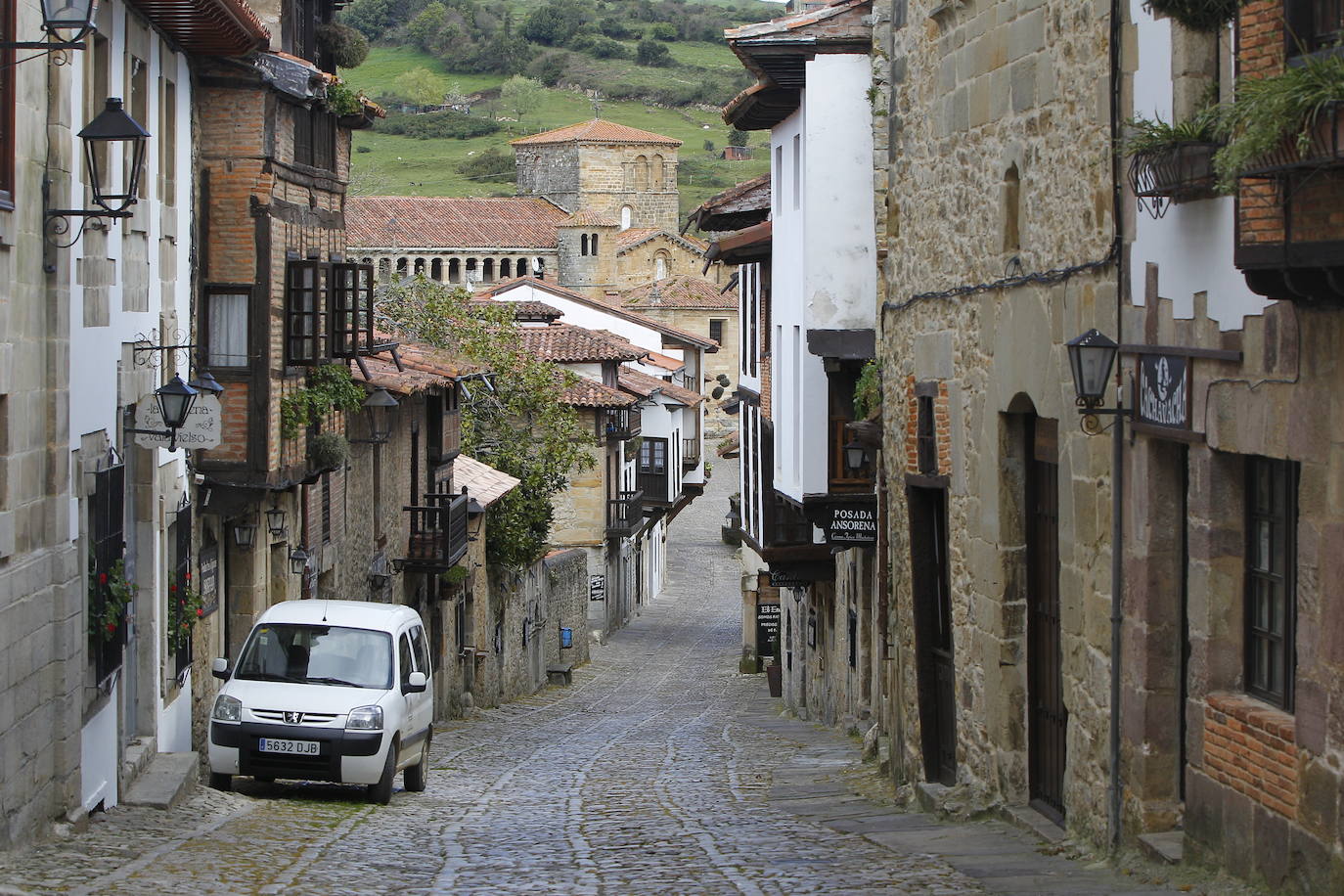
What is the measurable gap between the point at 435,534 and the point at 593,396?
2088cm

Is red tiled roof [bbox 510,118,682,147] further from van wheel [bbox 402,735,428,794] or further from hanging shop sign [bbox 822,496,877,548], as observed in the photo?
van wheel [bbox 402,735,428,794]

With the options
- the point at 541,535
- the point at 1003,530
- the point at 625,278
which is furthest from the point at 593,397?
the point at 625,278

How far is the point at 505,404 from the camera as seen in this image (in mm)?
36844

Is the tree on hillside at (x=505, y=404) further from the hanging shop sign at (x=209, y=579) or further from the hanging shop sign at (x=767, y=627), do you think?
the hanging shop sign at (x=209, y=579)

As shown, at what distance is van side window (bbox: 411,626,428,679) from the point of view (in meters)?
16.5

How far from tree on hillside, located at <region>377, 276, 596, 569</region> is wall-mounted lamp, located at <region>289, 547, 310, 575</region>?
43.8 feet

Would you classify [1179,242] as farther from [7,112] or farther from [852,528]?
[852,528]

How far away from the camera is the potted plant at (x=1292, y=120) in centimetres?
629

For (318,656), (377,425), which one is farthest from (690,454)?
(318,656)

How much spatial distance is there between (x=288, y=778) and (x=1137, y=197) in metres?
9.06

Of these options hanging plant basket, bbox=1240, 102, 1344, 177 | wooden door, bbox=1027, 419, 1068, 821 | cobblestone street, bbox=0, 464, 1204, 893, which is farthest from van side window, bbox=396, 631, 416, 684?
hanging plant basket, bbox=1240, 102, 1344, 177

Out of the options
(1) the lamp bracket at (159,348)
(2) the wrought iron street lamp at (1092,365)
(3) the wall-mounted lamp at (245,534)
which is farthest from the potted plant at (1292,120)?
(3) the wall-mounted lamp at (245,534)

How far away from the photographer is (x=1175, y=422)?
8.78 metres

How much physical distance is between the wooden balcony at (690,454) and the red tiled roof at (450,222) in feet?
139
